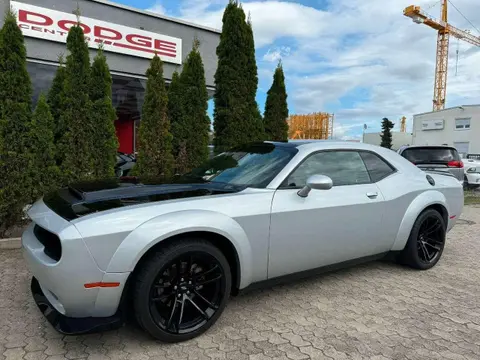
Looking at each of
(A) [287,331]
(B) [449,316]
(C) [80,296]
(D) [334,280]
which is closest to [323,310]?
(A) [287,331]

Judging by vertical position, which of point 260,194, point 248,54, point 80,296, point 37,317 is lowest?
point 37,317

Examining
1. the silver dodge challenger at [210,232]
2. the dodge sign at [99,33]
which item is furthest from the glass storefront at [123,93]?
the silver dodge challenger at [210,232]

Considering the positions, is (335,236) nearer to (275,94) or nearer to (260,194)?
(260,194)

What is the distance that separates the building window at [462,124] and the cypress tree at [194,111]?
3277 centimetres

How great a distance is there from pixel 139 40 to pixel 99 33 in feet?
3.93

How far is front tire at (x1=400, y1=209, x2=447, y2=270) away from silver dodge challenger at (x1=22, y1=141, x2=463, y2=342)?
0.03 meters

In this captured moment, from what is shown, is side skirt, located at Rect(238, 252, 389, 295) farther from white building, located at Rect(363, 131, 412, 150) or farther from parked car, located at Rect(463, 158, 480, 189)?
white building, located at Rect(363, 131, 412, 150)

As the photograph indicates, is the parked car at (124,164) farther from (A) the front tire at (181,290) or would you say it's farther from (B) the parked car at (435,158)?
(B) the parked car at (435,158)

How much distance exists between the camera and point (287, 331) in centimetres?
282

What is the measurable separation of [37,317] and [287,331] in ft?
6.73

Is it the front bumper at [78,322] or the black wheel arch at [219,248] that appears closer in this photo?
the front bumper at [78,322]

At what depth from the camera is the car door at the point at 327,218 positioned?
3027 millimetres

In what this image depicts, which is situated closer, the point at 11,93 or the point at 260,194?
the point at 260,194

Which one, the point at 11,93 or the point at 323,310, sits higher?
the point at 11,93
